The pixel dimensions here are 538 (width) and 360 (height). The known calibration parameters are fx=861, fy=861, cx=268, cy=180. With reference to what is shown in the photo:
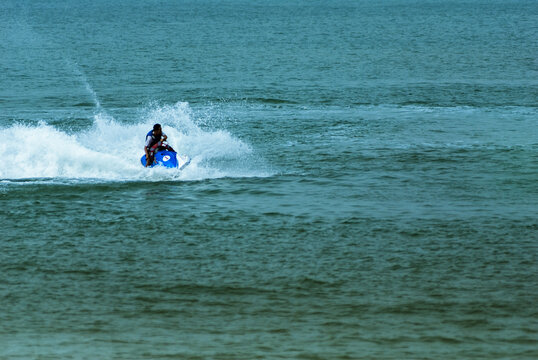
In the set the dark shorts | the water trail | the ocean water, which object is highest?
the water trail

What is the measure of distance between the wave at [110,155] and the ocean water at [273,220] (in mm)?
85

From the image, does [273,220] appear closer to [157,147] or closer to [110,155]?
[157,147]

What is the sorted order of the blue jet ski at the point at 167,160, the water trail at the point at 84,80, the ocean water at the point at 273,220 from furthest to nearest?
the water trail at the point at 84,80, the blue jet ski at the point at 167,160, the ocean water at the point at 273,220

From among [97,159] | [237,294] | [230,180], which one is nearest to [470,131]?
[230,180]

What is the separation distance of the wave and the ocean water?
9 cm

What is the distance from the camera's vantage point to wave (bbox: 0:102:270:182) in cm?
2542

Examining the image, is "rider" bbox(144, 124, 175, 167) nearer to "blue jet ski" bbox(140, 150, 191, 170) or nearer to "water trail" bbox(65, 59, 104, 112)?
"blue jet ski" bbox(140, 150, 191, 170)

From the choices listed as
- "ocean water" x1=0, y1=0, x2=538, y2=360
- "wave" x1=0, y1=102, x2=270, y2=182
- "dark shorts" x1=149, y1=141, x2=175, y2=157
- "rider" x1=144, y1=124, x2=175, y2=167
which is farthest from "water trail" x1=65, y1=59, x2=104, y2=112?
"dark shorts" x1=149, y1=141, x2=175, y2=157

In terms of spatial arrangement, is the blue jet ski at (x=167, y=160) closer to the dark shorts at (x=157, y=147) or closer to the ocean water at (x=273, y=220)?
the dark shorts at (x=157, y=147)

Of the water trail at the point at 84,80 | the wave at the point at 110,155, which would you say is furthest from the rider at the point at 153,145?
the water trail at the point at 84,80

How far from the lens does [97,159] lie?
26328 mm

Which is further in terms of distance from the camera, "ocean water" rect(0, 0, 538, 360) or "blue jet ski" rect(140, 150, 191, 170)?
"blue jet ski" rect(140, 150, 191, 170)

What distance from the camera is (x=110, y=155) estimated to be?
88.5 feet

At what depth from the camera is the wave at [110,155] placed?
25422 millimetres
